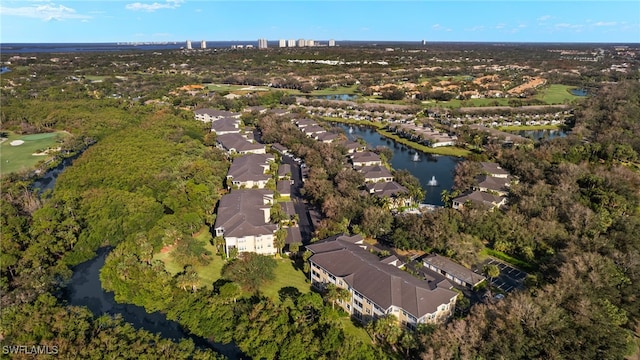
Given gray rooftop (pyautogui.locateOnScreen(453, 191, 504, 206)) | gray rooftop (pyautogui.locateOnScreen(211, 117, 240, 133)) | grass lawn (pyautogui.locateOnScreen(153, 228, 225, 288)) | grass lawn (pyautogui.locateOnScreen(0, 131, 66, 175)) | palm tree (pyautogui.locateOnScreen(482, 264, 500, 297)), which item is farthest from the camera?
gray rooftop (pyautogui.locateOnScreen(211, 117, 240, 133))

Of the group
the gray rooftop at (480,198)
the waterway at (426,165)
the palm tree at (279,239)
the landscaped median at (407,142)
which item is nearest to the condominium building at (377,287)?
the palm tree at (279,239)

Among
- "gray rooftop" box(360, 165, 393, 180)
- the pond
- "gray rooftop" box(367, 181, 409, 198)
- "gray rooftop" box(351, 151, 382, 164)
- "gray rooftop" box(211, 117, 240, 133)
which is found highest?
"gray rooftop" box(211, 117, 240, 133)

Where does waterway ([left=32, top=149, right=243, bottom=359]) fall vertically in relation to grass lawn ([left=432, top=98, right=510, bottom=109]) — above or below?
below

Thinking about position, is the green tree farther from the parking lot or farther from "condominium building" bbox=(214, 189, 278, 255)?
the parking lot

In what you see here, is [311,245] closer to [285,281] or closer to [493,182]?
[285,281]

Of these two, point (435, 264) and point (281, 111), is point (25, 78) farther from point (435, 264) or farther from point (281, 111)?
point (435, 264)

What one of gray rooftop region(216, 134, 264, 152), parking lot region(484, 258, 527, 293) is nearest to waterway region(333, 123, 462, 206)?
parking lot region(484, 258, 527, 293)

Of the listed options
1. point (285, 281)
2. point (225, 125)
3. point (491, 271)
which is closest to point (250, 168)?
point (285, 281)

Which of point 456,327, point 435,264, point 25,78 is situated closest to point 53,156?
point 435,264
